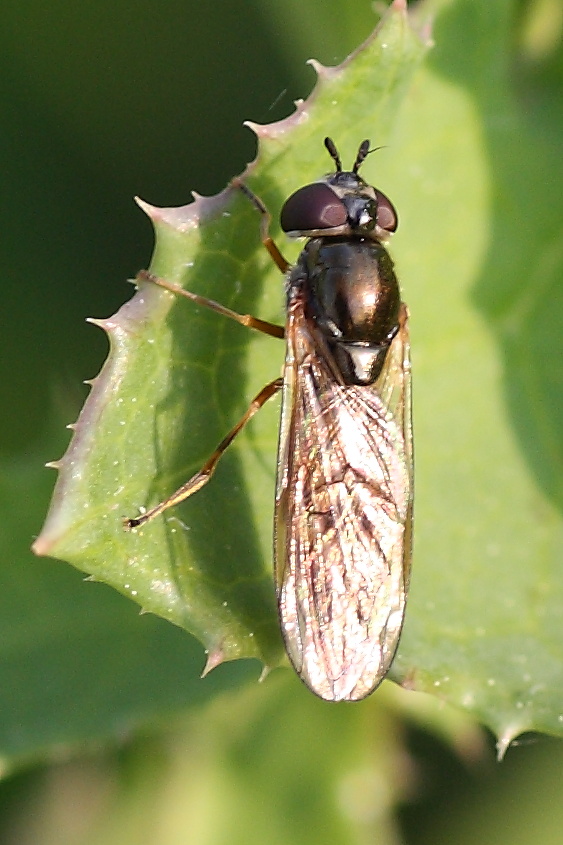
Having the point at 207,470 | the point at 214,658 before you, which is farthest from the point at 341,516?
the point at 214,658

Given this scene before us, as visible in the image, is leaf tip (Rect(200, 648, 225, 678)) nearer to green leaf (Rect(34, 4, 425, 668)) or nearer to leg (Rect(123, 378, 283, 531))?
green leaf (Rect(34, 4, 425, 668))

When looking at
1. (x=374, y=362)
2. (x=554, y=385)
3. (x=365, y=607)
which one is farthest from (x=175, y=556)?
(x=554, y=385)

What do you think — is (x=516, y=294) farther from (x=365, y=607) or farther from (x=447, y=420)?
(x=365, y=607)

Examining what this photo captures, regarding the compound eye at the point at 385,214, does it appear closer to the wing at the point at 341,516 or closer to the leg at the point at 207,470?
the wing at the point at 341,516

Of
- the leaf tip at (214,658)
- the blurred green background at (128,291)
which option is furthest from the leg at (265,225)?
the leaf tip at (214,658)

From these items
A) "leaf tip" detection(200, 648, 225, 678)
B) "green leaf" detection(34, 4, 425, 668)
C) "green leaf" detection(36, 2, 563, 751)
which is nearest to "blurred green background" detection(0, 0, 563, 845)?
"green leaf" detection(36, 2, 563, 751)

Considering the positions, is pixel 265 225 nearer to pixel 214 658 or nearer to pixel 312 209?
pixel 312 209
